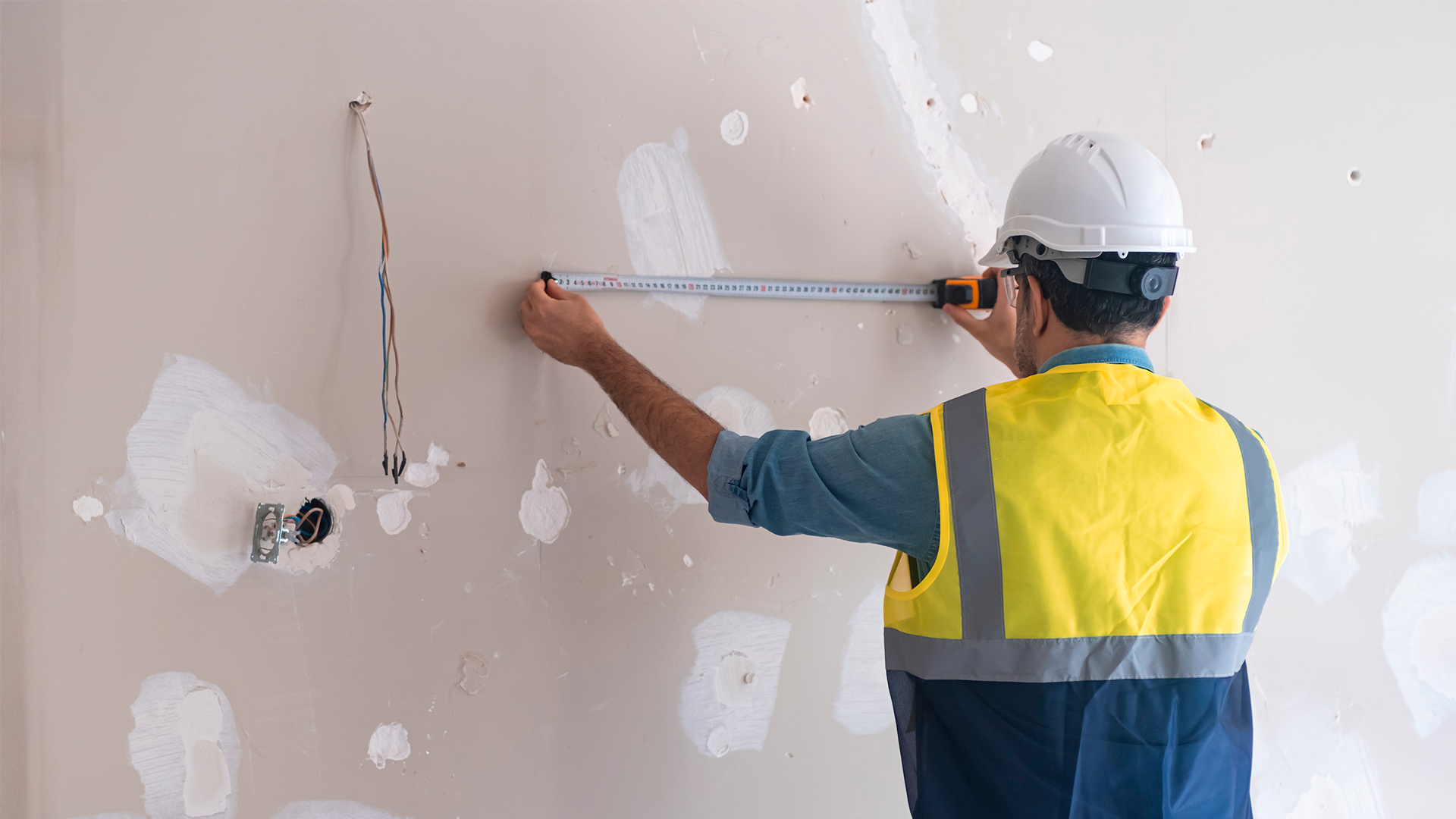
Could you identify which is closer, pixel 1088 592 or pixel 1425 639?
pixel 1088 592

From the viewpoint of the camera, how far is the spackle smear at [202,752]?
1174mm

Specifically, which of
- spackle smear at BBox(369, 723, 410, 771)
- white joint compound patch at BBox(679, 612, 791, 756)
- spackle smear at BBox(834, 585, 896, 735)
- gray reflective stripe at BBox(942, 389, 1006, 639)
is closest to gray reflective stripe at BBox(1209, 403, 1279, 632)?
gray reflective stripe at BBox(942, 389, 1006, 639)

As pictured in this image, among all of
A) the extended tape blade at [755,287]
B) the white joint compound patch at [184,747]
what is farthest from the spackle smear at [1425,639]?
the white joint compound patch at [184,747]

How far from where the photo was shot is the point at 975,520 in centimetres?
90

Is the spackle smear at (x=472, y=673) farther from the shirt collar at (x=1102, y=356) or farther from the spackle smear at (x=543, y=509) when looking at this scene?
the shirt collar at (x=1102, y=356)

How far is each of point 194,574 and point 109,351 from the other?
0.35 metres

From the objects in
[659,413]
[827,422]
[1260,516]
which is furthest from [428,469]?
[1260,516]

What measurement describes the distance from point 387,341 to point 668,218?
497 millimetres

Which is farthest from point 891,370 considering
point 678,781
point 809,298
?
point 678,781

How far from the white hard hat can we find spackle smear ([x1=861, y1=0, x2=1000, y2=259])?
31cm

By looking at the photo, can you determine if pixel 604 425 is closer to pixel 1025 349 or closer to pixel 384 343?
pixel 384 343

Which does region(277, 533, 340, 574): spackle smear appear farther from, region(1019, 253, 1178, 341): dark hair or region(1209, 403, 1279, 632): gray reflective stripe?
region(1209, 403, 1279, 632): gray reflective stripe

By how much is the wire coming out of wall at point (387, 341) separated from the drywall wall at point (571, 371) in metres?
0.01

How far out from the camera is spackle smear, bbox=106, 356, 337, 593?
1147 mm
